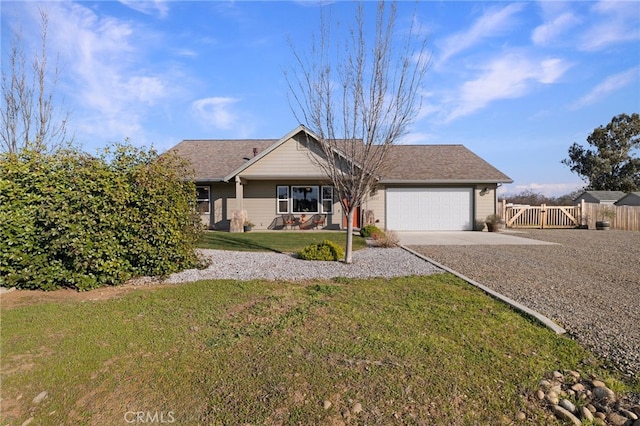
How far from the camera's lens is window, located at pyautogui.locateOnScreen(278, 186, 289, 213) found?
57.8 ft

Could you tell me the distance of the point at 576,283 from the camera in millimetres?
6328

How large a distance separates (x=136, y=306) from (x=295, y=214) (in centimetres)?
1286

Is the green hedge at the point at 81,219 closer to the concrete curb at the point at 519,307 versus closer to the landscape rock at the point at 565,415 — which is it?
the concrete curb at the point at 519,307

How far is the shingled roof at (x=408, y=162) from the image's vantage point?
17.2 metres

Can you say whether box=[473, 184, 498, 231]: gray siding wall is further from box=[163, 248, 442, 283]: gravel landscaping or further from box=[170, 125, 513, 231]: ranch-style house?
box=[163, 248, 442, 283]: gravel landscaping

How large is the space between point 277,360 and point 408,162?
1769 cm

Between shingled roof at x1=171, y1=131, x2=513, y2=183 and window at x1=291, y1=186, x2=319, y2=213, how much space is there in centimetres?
282

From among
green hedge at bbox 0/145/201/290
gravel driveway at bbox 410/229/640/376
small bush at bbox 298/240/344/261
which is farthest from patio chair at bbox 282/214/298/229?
green hedge at bbox 0/145/201/290

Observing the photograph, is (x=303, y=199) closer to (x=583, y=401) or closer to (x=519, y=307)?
(x=519, y=307)

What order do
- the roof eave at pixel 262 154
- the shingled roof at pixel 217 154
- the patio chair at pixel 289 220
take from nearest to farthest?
the roof eave at pixel 262 154, the patio chair at pixel 289 220, the shingled roof at pixel 217 154

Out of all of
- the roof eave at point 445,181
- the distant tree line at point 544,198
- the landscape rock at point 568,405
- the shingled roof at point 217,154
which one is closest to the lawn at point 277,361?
the landscape rock at point 568,405

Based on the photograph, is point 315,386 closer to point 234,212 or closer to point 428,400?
point 428,400

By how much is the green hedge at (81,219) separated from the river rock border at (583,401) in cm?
614

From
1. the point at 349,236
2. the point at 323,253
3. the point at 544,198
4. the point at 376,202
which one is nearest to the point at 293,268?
the point at 323,253
